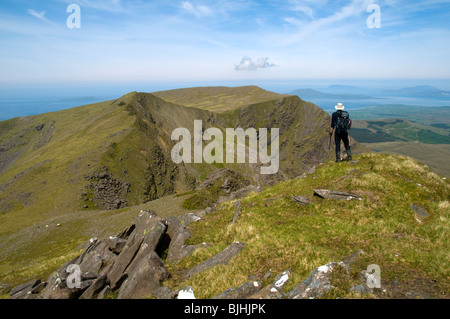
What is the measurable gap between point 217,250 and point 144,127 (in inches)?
4422

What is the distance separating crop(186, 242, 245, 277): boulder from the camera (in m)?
11.9

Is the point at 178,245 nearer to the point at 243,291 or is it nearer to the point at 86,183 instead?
the point at 243,291

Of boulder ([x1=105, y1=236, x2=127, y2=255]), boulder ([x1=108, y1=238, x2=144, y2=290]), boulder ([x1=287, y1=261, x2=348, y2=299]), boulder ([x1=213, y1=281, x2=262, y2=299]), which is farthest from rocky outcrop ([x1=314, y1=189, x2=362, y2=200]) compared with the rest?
boulder ([x1=105, y1=236, x2=127, y2=255])

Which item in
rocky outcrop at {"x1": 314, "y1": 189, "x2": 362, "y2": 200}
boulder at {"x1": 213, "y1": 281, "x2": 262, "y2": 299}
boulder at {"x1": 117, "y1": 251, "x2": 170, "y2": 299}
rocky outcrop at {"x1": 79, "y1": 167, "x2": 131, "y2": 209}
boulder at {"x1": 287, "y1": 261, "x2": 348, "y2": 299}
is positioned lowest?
rocky outcrop at {"x1": 79, "y1": 167, "x2": 131, "y2": 209}

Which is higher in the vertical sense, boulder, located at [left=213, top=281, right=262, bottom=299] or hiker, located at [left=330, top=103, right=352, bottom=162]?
hiker, located at [left=330, top=103, right=352, bottom=162]

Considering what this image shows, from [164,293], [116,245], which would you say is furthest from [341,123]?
[116,245]

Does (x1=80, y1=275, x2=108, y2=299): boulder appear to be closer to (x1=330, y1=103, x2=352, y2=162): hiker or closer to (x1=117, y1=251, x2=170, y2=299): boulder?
(x1=117, y1=251, x2=170, y2=299): boulder

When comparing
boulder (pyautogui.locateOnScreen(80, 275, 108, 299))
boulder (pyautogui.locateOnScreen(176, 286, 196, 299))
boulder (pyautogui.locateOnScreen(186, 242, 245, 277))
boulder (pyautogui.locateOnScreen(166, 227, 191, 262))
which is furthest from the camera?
boulder (pyautogui.locateOnScreen(166, 227, 191, 262))

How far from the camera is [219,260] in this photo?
39.8 feet

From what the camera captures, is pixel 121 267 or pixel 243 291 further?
pixel 121 267

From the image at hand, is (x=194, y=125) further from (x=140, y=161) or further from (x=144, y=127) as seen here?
(x=140, y=161)

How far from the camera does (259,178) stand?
153625mm

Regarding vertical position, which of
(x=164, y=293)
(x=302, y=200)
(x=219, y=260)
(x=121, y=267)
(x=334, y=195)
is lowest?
(x=121, y=267)

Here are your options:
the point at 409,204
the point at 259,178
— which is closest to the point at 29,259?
the point at 409,204
